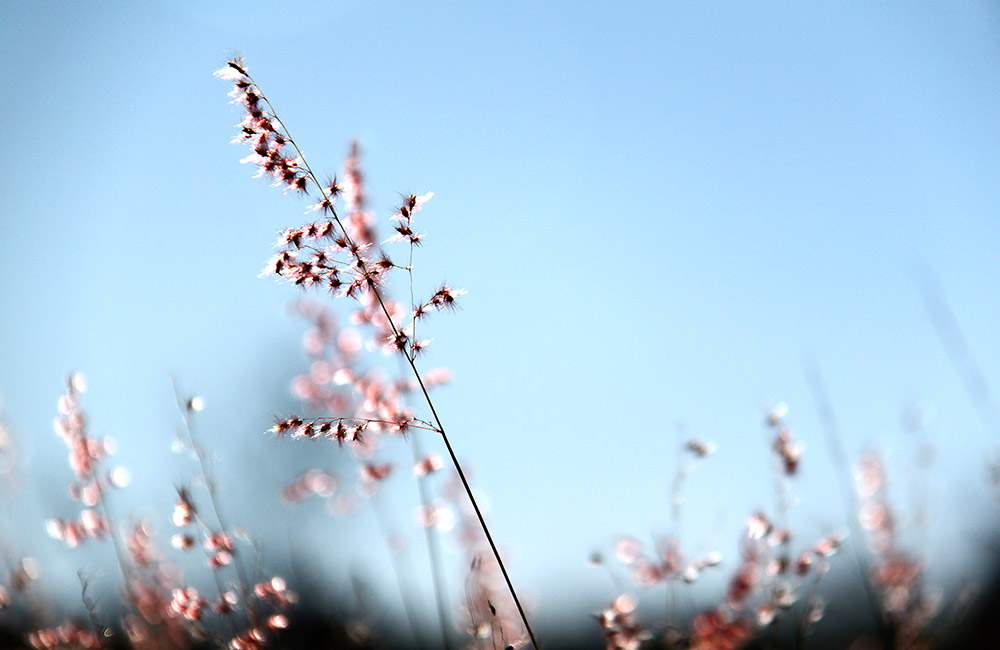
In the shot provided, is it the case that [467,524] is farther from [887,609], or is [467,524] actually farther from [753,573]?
[887,609]

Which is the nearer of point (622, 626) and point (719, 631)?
point (622, 626)

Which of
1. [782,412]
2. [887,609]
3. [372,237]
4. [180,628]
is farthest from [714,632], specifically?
[180,628]

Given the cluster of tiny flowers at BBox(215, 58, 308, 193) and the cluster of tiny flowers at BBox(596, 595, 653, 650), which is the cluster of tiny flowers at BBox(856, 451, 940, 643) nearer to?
the cluster of tiny flowers at BBox(596, 595, 653, 650)

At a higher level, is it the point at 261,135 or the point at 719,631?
the point at 261,135

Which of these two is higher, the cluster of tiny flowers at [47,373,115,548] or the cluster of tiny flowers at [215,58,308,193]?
the cluster of tiny flowers at [215,58,308,193]

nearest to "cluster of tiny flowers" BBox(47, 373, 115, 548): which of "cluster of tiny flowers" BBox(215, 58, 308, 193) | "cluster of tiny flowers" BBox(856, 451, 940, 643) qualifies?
"cluster of tiny flowers" BBox(215, 58, 308, 193)

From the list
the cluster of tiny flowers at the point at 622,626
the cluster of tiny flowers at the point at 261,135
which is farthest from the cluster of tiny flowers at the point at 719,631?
the cluster of tiny flowers at the point at 261,135

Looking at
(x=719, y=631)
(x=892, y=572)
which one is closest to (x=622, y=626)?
(x=719, y=631)

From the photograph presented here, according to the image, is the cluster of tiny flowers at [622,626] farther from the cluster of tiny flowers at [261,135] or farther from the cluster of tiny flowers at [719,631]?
the cluster of tiny flowers at [261,135]

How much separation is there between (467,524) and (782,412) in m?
1.70

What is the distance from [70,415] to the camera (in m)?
2.63

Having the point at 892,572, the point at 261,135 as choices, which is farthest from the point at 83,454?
the point at 892,572

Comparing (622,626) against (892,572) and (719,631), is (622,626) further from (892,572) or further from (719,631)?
(892,572)

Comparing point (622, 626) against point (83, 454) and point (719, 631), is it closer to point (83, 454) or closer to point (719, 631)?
point (719, 631)
